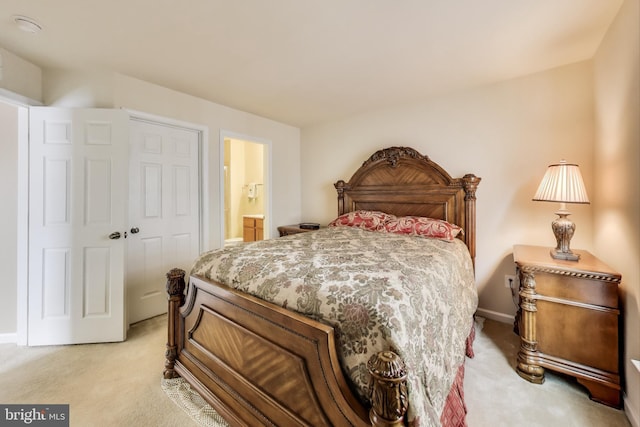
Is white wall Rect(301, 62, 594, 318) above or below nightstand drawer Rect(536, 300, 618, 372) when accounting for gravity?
above

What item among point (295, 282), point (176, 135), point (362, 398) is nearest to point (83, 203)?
point (176, 135)

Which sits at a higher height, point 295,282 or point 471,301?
point 295,282

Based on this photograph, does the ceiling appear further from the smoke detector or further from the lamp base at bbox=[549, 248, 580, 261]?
the lamp base at bbox=[549, 248, 580, 261]

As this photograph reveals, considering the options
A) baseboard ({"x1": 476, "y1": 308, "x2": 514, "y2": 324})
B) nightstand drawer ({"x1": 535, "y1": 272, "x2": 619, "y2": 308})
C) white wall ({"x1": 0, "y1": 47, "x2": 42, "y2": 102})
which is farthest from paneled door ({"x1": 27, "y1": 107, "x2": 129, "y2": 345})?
baseboard ({"x1": 476, "y1": 308, "x2": 514, "y2": 324})

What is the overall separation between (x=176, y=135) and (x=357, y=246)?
2389 millimetres

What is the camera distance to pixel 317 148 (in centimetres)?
424

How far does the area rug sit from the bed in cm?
9

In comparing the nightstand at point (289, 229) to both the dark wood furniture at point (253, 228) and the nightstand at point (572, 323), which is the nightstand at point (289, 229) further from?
the nightstand at point (572, 323)

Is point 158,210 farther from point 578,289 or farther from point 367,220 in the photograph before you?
point 578,289

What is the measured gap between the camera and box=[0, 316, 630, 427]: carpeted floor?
1526 millimetres

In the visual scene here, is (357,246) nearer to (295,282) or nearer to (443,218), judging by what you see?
(295,282)

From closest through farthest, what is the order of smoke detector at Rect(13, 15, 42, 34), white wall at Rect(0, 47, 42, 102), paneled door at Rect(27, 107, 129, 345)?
smoke detector at Rect(13, 15, 42, 34), white wall at Rect(0, 47, 42, 102), paneled door at Rect(27, 107, 129, 345)

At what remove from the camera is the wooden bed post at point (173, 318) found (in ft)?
6.01

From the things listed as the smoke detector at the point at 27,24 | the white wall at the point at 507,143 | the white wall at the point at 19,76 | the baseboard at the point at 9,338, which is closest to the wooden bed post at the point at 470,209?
the white wall at the point at 507,143
